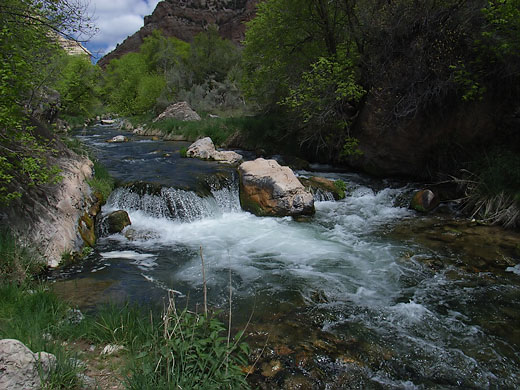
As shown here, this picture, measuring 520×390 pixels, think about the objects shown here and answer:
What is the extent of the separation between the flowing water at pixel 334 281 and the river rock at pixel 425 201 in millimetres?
335

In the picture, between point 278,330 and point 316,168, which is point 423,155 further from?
point 278,330

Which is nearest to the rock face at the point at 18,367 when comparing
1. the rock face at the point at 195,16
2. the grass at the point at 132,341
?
the grass at the point at 132,341

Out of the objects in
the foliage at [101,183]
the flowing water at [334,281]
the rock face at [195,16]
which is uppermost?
the rock face at [195,16]

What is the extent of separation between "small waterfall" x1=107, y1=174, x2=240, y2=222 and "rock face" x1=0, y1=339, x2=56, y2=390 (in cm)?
617

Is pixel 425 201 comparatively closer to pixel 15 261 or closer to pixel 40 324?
pixel 40 324

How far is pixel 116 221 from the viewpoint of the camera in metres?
7.40

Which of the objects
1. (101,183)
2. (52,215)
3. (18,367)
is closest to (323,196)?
(101,183)

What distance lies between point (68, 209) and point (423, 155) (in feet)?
31.3

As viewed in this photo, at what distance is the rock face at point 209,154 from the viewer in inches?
528

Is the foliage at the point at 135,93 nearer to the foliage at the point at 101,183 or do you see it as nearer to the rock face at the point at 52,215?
the foliage at the point at 101,183

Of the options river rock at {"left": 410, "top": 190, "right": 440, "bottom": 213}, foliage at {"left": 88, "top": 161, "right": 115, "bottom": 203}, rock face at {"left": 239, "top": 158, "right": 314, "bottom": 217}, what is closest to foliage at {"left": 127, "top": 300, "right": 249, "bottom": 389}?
rock face at {"left": 239, "top": 158, "right": 314, "bottom": 217}

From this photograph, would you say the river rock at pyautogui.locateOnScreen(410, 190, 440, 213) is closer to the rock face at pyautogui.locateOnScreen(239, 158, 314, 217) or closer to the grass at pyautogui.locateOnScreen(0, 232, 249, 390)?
the rock face at pyautogui.locateOnScreen(239, 158, 314, 217)

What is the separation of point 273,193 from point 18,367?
7.03m

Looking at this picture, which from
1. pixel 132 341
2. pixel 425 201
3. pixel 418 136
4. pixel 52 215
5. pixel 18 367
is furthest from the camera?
pixel 418 136
